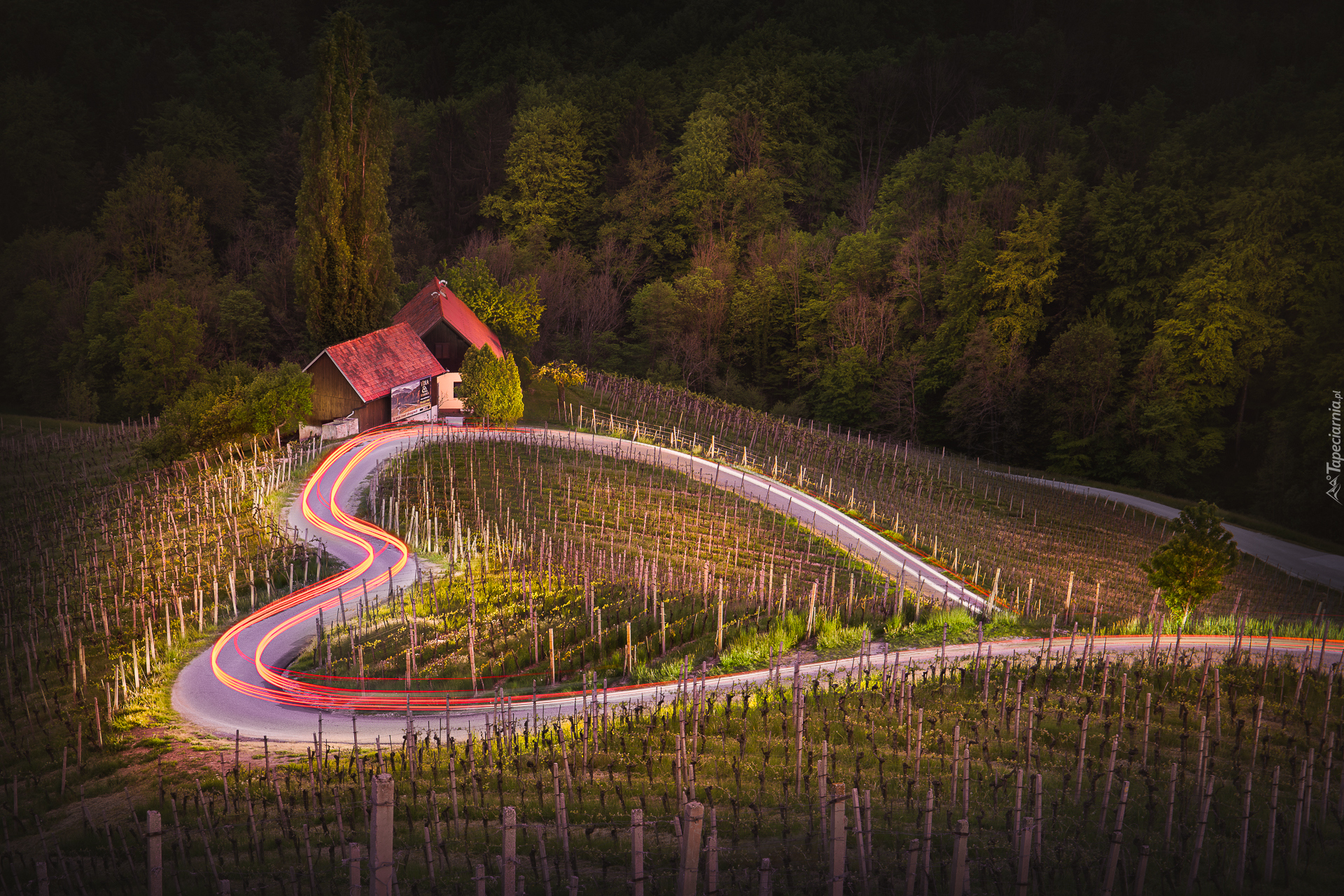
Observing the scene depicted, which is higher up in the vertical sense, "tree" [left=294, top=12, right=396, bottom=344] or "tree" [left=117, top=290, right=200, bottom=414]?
"tree" [left=294, top=12, right=396, bottom=344]

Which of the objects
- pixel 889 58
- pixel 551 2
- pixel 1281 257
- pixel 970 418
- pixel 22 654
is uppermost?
pixel 551 2

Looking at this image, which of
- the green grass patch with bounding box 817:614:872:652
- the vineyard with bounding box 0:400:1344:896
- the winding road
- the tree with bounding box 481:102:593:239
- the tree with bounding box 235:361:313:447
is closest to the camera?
the vineyard with bounding box 0:400:1344:896

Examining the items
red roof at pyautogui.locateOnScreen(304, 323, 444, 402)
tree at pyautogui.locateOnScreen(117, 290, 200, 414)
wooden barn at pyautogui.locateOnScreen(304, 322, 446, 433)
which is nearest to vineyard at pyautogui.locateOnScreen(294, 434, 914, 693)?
red roof at pyautogui.locateOnScreen(304, 323, 444, 402)

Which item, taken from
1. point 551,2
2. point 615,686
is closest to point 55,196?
point 551,2

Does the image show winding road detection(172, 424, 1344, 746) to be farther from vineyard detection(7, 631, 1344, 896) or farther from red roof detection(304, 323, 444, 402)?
red roof detection(304, 323, 444, 402)

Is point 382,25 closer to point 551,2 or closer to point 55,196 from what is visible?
point 551,2

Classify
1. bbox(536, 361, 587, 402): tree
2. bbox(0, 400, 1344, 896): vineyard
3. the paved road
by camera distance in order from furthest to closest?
bbox(536, 361, 587, 402): tree < the paved road < bbox(0, 400, 1344, 896): vineyard
